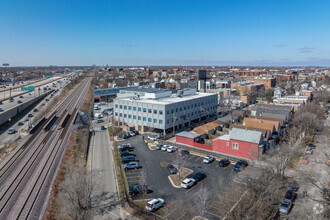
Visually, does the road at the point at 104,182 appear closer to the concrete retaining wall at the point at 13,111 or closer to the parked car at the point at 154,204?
the parked car at the point at 154,204

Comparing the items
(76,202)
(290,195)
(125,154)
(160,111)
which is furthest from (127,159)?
(290,195)

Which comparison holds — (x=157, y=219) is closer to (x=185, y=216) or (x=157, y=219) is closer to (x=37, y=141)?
(x=185, y=216)

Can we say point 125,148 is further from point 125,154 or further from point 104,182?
point 104,182

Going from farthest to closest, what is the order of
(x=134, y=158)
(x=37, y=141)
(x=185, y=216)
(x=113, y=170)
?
(x=37, y=141) < (x=134, y=158) < (x=113, y=170) < (x=185, y=216)

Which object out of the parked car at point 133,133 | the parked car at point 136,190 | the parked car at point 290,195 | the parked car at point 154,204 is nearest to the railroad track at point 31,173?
the parked car at point 136,190

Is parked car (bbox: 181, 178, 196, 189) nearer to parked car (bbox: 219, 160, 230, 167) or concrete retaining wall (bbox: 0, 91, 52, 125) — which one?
parked car (bbox: 219, 160, 230, 167)

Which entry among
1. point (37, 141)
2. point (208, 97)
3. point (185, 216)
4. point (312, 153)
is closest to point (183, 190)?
point (185, 216)
